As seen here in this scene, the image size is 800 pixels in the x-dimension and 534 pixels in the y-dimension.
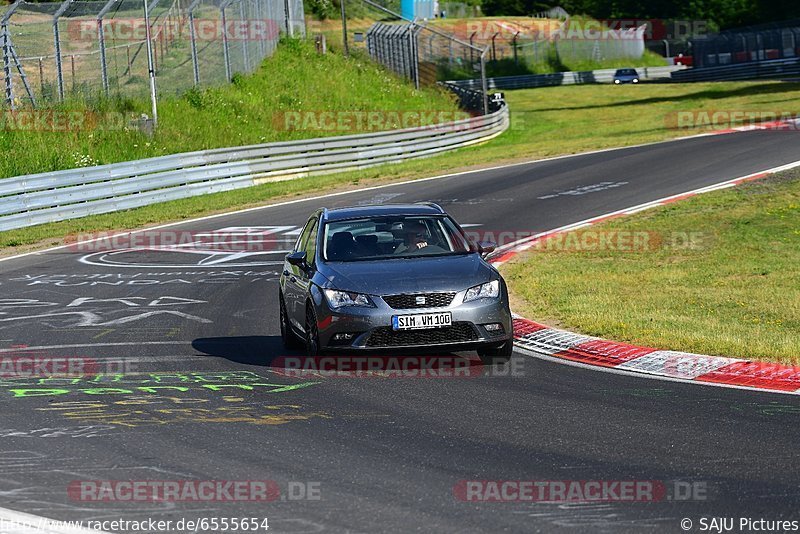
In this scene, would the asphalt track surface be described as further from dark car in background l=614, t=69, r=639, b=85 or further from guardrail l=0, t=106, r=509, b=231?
dark car in background l=614, t=69, r=639, b=85

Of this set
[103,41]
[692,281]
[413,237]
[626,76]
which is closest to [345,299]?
[413,237]

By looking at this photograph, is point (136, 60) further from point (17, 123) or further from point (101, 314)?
point (101, 314)

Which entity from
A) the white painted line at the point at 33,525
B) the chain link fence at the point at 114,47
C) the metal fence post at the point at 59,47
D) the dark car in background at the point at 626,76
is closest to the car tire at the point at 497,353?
the white painted line at the point at 33,525

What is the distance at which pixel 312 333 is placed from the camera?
11500 millimetres

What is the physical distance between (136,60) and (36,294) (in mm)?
22530

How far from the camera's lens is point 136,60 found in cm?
3844

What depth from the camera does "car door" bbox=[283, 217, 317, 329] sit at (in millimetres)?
12046

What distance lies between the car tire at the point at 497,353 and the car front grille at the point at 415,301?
0.61m

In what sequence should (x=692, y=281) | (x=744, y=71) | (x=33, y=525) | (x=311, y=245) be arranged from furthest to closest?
(x=744, y=71) < (x=692, y=281) < (x=311, y=245) < (x=33, y=525)

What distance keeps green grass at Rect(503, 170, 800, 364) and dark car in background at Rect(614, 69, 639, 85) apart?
203 feet

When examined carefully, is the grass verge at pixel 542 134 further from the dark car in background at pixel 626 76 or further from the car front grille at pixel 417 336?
the car front grille at pixel 417 336

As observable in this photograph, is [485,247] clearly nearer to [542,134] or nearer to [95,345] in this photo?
[95,345]

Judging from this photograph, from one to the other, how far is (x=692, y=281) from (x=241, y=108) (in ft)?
95.2

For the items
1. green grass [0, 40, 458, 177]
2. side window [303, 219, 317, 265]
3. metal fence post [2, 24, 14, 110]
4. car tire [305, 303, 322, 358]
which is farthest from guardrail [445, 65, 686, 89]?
car tire [305, 303, 322, 358]
